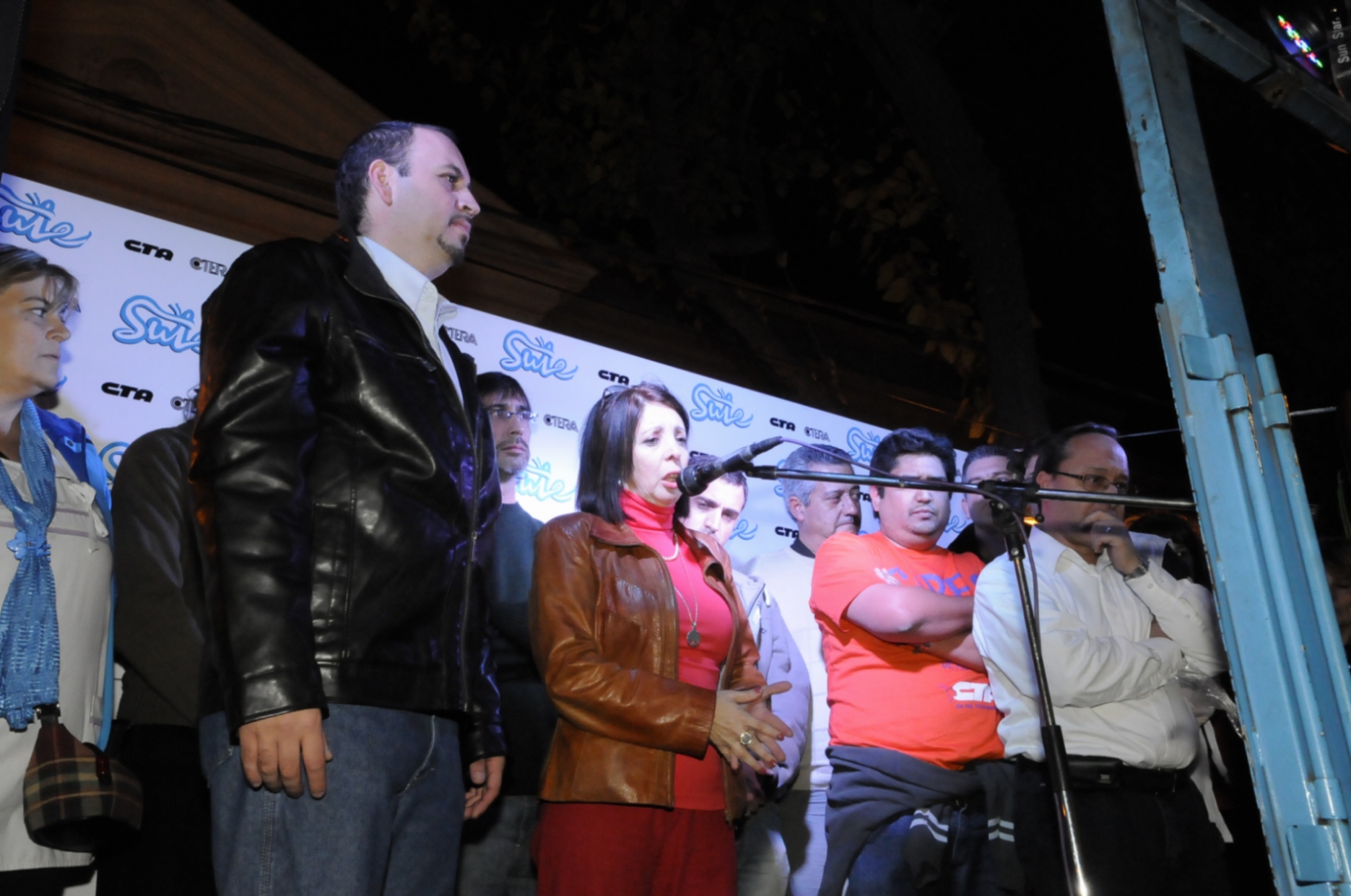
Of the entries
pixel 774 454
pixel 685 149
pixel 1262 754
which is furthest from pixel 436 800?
pixel 685 149

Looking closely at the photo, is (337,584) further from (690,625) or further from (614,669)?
(690,625)

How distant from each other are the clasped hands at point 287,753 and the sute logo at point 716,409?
3.18 m

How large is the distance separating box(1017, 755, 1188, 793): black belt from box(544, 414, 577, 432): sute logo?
92.9 inches

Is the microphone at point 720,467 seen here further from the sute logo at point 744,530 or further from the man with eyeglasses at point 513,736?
the sute logo at point 744,530

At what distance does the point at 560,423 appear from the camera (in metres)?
4.46

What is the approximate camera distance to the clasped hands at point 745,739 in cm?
264

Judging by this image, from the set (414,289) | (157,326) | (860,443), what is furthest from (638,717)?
(860,443)

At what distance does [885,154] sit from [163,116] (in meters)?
4.95

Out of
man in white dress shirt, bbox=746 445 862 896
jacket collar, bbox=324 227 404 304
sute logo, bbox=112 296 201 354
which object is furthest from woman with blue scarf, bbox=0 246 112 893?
man in white dress shirt, bbox=746 445 862 896

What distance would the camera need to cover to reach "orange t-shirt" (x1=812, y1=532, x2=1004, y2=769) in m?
3.46

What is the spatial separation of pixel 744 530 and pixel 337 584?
122 inches

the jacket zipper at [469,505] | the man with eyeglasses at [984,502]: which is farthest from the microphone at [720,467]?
the man with eyeglasses at [984,502]

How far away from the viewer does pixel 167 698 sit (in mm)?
2662

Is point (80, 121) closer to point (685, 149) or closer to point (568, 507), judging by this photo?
point (568, 507)
